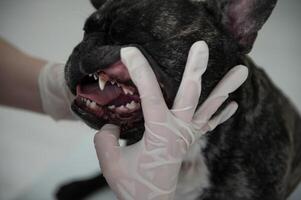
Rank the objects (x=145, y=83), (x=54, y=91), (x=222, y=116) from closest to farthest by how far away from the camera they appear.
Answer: (x=145, y=83) < (x=222, y=116) < (x=54, y=91)

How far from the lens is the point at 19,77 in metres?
1.21

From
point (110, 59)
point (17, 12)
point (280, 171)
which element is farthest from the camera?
point (17, 12)

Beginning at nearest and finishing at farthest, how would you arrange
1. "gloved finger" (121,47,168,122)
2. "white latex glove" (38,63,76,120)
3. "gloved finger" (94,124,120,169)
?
1. "gloved finger" (121,47,168,122)
2. "gloved finger" (94,124,120,169)
3. "white latex glove" (38,63,76,120)

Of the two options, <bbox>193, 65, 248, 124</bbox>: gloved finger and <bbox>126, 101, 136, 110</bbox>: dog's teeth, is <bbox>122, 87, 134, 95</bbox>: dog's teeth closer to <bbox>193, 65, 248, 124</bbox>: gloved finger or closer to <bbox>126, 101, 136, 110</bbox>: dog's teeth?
<bbox>126, 101, 136, 110</bbox>: dog's teeth

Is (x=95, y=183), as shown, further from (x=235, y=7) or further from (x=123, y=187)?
(x=235, y=7)

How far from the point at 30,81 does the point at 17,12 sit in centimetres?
17

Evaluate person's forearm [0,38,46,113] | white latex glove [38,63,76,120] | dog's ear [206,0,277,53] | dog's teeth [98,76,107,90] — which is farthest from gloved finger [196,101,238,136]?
person's forearm [0,38,46,113]

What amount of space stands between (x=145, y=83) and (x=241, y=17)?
223 mm

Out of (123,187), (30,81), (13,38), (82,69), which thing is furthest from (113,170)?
(13,38)

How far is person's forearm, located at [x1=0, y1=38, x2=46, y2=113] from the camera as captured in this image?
1188mm

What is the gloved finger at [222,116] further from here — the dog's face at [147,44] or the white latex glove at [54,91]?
the white latex glove at [54,91]

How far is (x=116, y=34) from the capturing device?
816 mm

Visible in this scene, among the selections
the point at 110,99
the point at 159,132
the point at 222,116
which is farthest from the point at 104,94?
the point at 222,116

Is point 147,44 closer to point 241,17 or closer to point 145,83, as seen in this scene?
A: point 145,83
